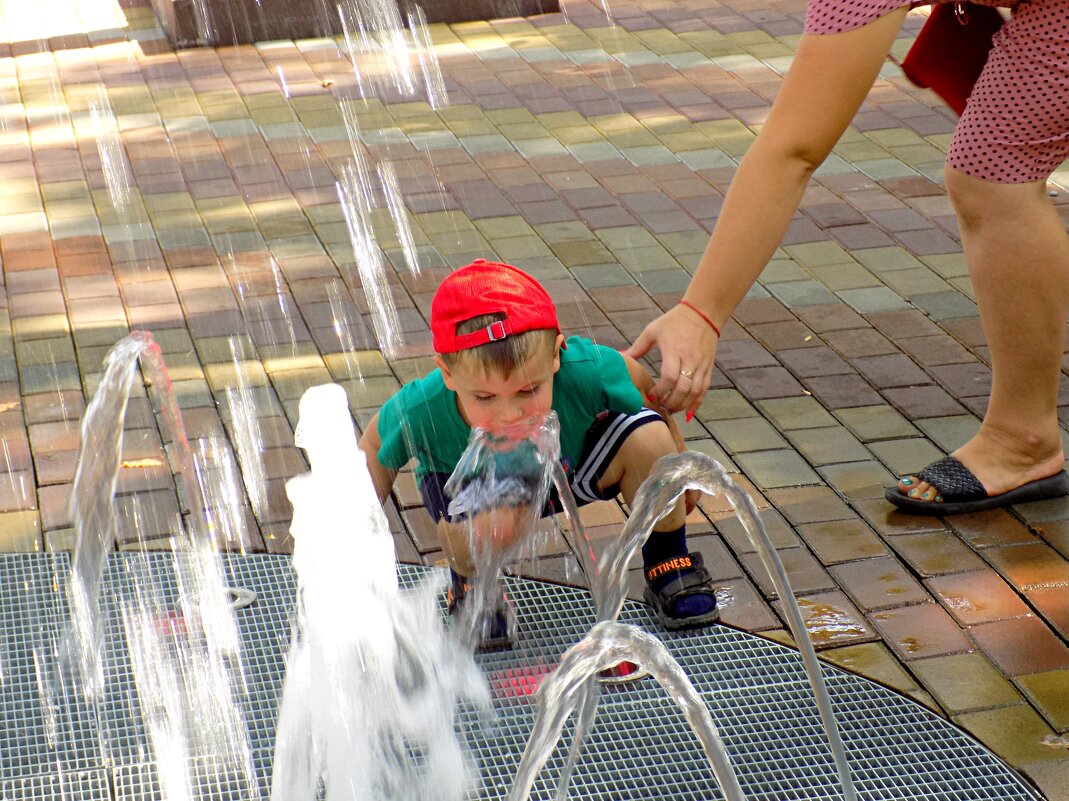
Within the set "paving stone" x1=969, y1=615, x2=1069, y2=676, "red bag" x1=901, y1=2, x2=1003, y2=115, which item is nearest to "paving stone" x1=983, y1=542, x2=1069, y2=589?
"paving stone" x1=969, y1=615, x2=1069, y2=676

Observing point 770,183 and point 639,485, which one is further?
point 639,485

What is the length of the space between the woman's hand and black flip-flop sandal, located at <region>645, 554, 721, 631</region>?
50 cm

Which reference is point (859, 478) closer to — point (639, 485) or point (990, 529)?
point (990, 529)

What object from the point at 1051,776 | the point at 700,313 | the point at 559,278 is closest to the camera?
the point at 1051,776

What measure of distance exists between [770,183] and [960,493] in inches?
45.4

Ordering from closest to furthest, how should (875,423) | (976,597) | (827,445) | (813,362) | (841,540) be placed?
(976,597) → (841,540) → (827,445) → (875,423) → (813,362)

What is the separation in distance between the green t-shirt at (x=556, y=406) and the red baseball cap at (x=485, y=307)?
0.15 m

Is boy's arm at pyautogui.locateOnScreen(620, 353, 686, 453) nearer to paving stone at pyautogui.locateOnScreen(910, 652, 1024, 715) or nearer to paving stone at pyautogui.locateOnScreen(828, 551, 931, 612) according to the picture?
paving stone at pyautogui.locateOnScreen(828, 551, 931, 612)

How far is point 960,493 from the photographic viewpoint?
11.4ft

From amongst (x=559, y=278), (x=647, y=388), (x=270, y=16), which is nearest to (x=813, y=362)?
(x=559, y=278)

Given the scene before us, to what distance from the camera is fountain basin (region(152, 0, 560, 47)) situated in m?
7.73

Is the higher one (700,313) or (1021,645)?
(700,313)

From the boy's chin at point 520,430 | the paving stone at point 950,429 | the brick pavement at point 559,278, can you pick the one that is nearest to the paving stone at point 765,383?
the brick pavement at point 559,278

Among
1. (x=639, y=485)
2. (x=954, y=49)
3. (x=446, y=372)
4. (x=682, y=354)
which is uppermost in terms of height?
(x=954, y=49)
